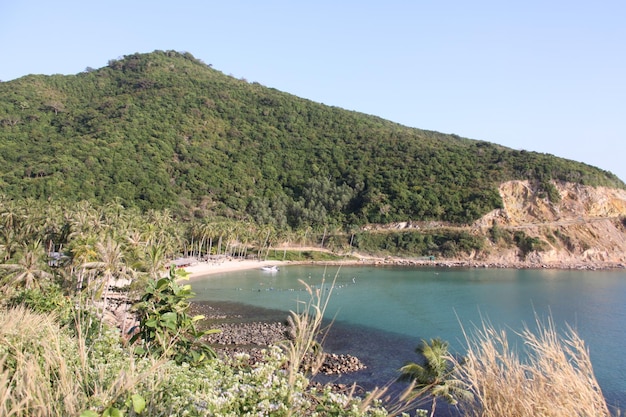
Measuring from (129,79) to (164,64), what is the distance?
15518mm

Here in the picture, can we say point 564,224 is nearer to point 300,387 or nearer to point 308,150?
point 308,150

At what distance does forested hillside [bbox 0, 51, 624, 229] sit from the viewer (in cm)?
8144

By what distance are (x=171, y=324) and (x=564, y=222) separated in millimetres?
88922

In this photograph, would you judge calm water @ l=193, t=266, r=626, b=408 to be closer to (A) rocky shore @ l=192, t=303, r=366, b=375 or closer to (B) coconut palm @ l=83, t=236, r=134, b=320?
(A) rocky shore @ l=192, t=303, r=366, b=375

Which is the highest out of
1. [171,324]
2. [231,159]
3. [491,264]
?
[231,159]

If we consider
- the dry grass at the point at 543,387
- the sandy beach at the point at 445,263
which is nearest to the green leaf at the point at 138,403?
the dry grass at the point at 543,387

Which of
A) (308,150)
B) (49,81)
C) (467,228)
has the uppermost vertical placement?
(49,81)

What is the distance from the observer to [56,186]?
235 ft

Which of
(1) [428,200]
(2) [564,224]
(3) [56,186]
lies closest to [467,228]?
(1) [428,200]

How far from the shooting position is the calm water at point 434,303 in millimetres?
27500

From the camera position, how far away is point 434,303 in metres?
43.5

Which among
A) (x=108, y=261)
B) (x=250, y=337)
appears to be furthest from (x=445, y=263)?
(x=108, y=261)

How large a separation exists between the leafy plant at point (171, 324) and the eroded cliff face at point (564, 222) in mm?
76420

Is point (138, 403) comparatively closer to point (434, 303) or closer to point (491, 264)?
point (434, 303)
